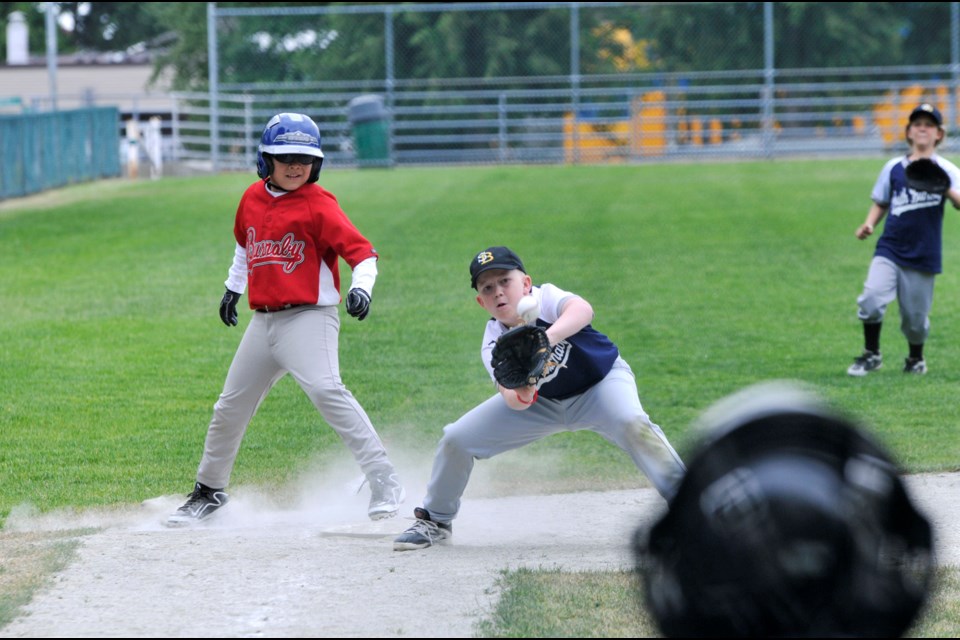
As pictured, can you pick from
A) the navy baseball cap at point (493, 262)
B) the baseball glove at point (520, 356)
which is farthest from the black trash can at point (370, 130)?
the baseball glove at point (520, 356)

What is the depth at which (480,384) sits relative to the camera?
31.0 feet

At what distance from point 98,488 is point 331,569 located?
90.2 inches

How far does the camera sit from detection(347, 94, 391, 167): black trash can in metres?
29.4

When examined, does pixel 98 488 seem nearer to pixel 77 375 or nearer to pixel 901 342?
pixel 77 375

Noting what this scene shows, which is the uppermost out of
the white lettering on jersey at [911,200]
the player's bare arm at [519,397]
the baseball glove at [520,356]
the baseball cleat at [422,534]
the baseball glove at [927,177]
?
the baseball glove at [927,177]

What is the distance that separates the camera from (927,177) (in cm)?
921

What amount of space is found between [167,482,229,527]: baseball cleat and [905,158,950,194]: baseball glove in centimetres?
524

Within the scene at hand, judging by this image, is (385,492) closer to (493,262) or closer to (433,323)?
(493,262)

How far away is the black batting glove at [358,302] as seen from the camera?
5.72m

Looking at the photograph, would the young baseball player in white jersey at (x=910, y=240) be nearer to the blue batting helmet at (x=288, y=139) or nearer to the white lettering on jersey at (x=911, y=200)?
the white lettering on jersey at (x=911, y=200)

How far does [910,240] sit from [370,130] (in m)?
21.2

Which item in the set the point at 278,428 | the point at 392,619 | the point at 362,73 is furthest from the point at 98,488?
the point at 362,73

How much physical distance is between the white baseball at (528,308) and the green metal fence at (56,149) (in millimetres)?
18717

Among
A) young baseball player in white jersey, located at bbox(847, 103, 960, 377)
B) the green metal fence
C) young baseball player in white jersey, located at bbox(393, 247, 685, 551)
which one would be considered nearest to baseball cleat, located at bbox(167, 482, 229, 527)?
young baseball player in white jersey, located at bbox(393, 247, 685, 551)
